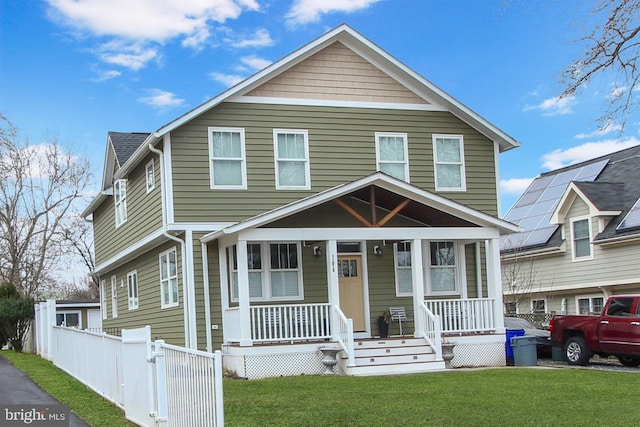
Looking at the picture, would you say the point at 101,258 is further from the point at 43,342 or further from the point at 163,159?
the point at 163,159

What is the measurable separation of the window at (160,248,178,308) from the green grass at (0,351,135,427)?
3.21 metres

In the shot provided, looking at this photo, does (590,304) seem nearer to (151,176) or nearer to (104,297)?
(151,176)

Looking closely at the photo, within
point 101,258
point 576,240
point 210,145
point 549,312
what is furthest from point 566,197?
point 101,258

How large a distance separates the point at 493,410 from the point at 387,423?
73.5 inches

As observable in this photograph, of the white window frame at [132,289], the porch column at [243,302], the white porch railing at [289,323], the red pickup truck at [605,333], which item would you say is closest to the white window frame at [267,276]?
the white porch railing at [289,323]

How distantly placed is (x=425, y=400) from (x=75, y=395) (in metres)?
6.11

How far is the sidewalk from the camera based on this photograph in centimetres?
1277

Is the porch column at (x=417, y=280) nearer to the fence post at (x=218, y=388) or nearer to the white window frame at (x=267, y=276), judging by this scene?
the white window frame at (x=267, y=276)

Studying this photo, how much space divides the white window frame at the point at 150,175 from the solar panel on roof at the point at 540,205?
1531cm

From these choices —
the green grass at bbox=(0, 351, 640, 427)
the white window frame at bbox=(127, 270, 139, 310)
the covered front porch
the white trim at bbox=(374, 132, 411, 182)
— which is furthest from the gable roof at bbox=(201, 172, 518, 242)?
the white window frame at bbox=(127, 270, 139, 310)

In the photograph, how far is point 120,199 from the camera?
80.5ft

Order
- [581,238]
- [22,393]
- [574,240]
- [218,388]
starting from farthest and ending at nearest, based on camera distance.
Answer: [574,240]
[581,238]
[22,393]
[218,388]

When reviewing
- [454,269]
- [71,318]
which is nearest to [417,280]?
[454,269]

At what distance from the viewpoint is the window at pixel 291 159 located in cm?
2005
